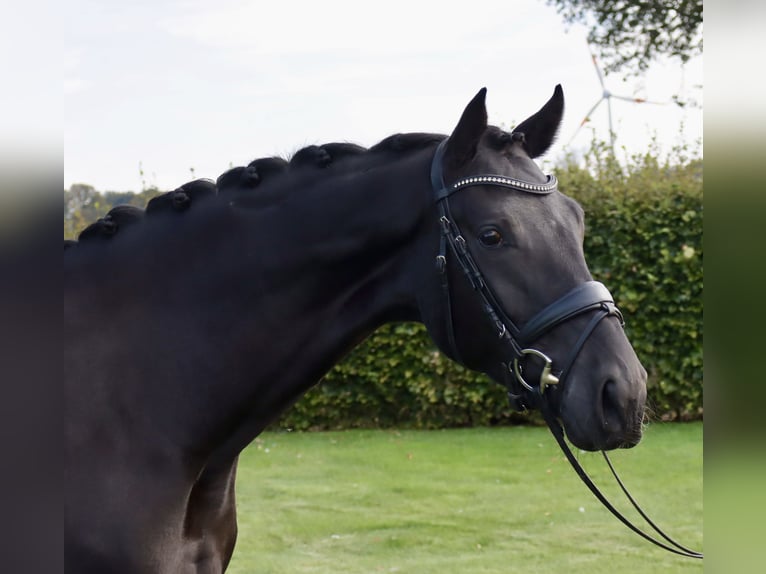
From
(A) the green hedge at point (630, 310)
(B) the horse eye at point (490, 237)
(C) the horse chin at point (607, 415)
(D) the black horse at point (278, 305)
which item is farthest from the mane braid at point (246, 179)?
(A) the green hedge at point (630, 310)

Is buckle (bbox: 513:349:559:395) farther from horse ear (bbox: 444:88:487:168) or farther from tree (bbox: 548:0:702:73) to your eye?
tree (bbox: 548:0:702:73)

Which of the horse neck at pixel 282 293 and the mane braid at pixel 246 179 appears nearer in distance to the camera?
the horse neck at pixel 282 293

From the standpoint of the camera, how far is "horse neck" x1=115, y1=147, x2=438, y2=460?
2459mm

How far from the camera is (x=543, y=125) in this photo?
2.69 meters

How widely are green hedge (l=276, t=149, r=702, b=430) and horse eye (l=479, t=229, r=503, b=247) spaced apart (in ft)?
24.2

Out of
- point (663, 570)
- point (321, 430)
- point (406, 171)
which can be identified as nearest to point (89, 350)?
point (406, 171)

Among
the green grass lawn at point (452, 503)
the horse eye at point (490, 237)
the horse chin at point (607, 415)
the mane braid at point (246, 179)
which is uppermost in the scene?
the mane braid at point (246, 179)

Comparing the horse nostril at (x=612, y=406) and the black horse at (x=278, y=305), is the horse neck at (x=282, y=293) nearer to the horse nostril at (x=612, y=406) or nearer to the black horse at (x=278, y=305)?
the black horse at (x=278, y=305)

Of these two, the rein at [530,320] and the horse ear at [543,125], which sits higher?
the horse ear at [543,125]

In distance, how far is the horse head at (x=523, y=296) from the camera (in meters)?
2.20

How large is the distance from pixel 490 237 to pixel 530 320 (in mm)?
274

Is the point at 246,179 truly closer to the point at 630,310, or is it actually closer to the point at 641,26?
the point at 630,310

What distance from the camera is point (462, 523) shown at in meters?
6.72

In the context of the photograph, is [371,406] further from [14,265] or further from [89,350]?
[14,265]
